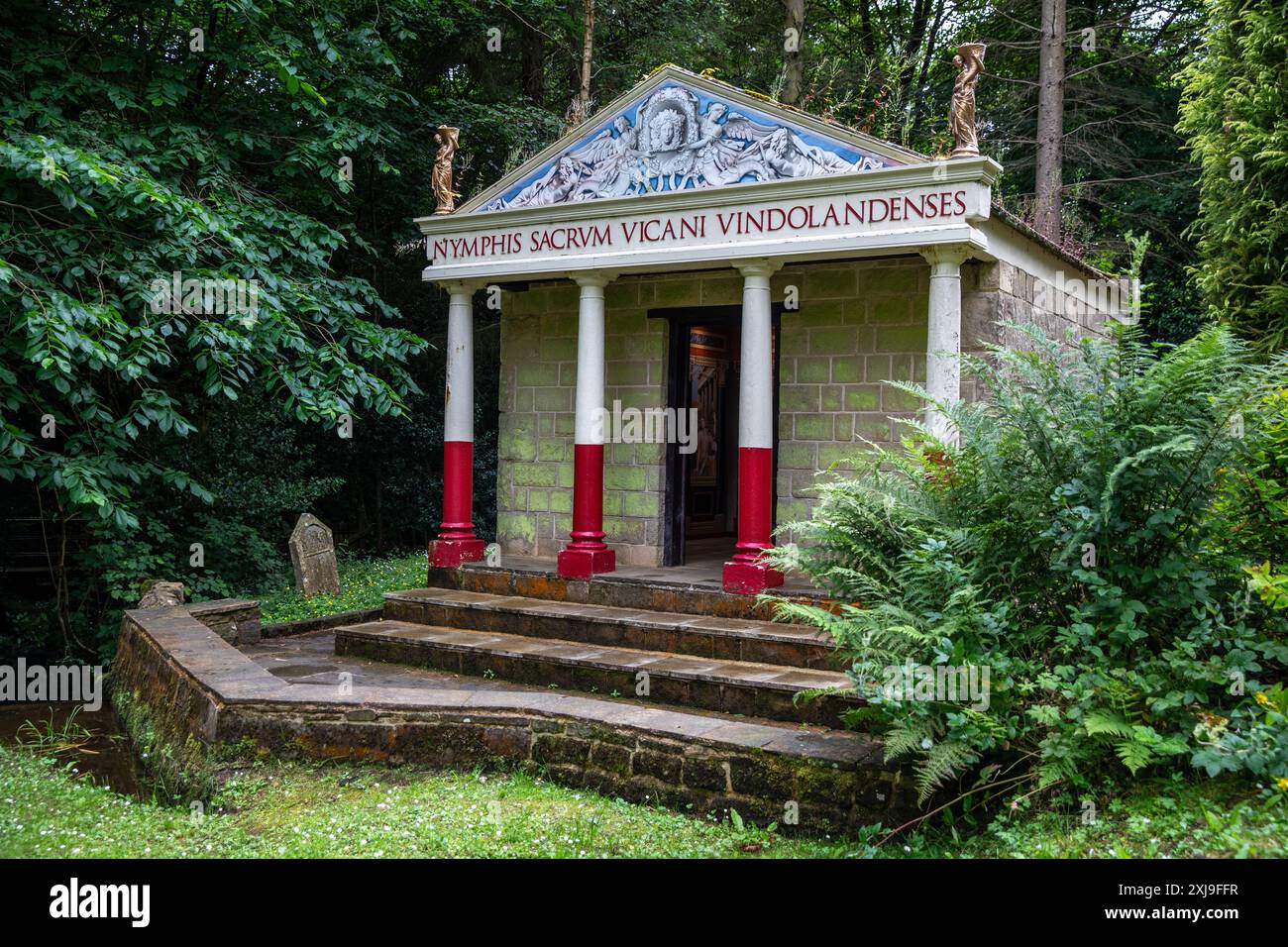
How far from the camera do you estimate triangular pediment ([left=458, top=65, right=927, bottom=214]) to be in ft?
27.6

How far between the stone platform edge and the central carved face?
487 centimetres

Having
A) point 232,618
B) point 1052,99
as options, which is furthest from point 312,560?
point 1052,99

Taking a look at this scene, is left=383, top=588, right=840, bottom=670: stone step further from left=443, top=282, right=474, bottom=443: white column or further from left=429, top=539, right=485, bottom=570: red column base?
left=443, top=282, right=474, bottom=443: white column

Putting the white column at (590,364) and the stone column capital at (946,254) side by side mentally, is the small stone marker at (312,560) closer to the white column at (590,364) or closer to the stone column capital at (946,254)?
the white column at (590,364)

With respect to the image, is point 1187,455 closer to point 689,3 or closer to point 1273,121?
point 1273,121

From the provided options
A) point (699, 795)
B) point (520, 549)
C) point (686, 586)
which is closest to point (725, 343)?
point (520, 549)

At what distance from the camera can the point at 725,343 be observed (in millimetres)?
12523

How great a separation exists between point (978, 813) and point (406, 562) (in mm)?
12151

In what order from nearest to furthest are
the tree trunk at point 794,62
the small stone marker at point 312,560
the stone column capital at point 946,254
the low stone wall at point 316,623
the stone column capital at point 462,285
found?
1. the stone column capital at point 946,254
2. the low stone wall at point 316,623
3. the stone column capital at point 462,285
4. the small stone marker at point 312,560
5. the tree trunk at point 794,62

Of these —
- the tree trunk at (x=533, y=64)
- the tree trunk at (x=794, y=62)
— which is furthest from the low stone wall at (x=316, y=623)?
the tree trunk at (x=794, y=62)

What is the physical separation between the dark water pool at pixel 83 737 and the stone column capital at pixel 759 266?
19.0 feet

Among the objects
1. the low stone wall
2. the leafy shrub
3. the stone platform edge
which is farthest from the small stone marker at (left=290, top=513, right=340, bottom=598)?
the leafy shrub

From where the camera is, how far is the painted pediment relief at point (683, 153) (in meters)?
8.48

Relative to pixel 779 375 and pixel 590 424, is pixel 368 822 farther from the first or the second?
pixel 779 375
